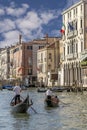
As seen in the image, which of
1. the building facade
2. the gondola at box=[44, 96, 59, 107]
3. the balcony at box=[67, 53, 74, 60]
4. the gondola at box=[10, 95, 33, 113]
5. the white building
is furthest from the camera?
the building facade

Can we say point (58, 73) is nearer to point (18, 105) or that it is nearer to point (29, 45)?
point (29, 45)

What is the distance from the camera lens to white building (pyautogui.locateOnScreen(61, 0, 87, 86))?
2105 inches

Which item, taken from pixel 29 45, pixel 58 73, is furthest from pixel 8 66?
pixel 58 73

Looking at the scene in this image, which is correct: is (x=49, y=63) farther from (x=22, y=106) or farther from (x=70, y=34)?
(x=22, y=106)

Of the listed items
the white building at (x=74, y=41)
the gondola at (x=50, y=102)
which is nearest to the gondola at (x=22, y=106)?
the gondola at (x=50, y=102)

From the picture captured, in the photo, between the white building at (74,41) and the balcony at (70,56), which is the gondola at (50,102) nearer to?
the white building at (74,41)

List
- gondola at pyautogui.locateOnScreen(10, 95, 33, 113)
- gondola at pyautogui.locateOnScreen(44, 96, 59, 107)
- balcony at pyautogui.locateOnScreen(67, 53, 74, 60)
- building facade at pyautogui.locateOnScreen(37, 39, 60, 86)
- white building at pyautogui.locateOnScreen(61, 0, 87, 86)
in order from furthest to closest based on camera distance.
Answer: building facade at pyautogui.locateOnScreen(37, 39, 60, 86), balcony at pyautogui.locateOnScreen(67, 53, 74, 60), white building at pyautogui.locateOnScreen(61, 0, 87, 86), gondola at pyautogui.locateOnScreen(44, 96, 59, 107), gondola at pyautogui.locateOnScreen(10, 95, 33, 113)

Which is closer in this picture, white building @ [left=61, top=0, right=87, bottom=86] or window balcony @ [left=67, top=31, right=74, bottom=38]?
white building @ [left=61, top=0, right=87, bottom=86]

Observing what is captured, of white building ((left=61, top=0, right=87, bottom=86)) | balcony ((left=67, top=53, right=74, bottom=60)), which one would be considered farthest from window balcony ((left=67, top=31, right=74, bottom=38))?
balcony ((left=67, top=53, right=74, bottom=60))

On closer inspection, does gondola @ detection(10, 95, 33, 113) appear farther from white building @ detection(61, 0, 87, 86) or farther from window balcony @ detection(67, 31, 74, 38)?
window balcony @ detection(67, 31, 74, 38)

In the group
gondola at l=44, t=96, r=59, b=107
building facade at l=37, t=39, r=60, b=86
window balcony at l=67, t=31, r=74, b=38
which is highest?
window balcony at l=67, t=31, r=74, b=38

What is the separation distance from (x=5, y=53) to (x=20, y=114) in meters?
79.9

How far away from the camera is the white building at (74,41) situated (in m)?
53.5

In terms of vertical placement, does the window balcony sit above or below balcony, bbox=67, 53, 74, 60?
above
